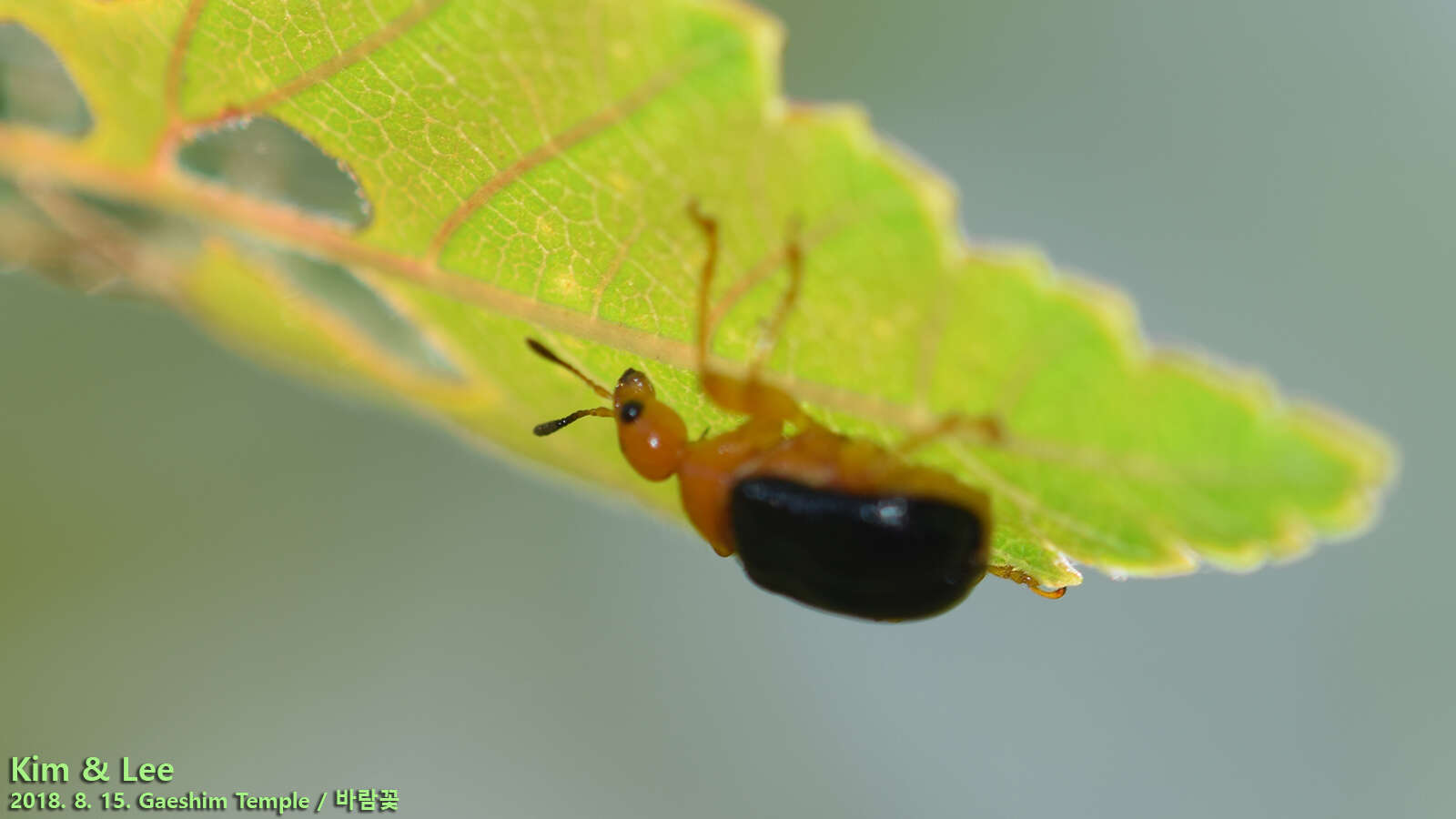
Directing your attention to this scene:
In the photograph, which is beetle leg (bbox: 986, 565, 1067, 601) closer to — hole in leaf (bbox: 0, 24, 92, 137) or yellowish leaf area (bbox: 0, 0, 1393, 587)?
yellowish leaf area (bbox: 0, 0, 1393, 587)

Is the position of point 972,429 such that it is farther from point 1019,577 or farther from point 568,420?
point 568,420

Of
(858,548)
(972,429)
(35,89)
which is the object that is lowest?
(972,429)

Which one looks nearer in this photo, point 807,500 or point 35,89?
point 807,500

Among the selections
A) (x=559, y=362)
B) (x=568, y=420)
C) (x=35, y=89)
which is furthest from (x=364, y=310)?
(x=35, y=89)

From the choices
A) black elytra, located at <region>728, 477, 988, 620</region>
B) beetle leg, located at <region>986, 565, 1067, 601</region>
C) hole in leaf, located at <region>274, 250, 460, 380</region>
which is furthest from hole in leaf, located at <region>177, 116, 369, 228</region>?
beetle leg, located at <region>986, 565, 1067, 601</region>

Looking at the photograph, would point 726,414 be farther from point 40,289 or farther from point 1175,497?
point 40,289
